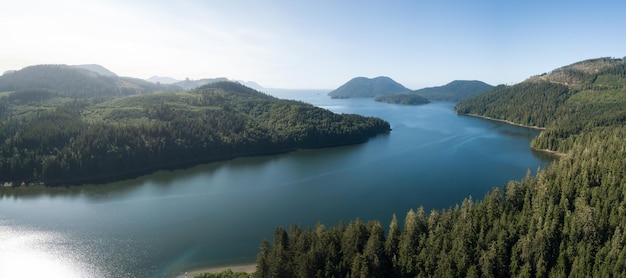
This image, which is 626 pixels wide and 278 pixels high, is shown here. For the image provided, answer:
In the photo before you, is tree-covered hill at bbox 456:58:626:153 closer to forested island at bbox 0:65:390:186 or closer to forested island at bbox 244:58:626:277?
forested island at bbox 0:65:390:186

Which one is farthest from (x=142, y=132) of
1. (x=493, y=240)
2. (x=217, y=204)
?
(x=493, y=240)

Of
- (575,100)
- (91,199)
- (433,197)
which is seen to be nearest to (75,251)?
(91,199)

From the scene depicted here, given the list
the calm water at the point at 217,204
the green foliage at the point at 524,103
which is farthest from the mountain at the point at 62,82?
the green foliage at the point at 524,103

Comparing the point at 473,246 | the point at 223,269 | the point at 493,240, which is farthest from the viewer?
the point at 223,269

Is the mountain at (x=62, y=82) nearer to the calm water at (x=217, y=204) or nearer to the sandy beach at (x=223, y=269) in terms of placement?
the calm water at (x=217, y=204)

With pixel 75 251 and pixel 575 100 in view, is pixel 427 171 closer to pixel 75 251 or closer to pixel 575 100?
pixel 75 251

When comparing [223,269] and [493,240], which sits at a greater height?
[493,240]

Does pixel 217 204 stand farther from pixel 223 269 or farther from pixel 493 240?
pixel 493 240
